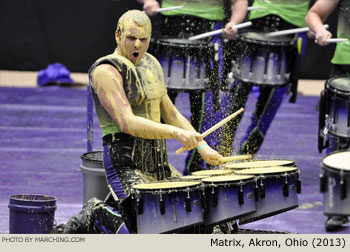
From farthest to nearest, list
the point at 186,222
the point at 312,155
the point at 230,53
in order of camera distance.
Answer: the point at 312,155 → the point at 230,53 → the point at 186,222

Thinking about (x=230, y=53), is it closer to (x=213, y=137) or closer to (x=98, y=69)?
(x=213, y=137)

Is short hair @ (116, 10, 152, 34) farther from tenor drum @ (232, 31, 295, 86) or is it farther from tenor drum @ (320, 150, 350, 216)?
tenor drum @ (232, 31, 295, 86)

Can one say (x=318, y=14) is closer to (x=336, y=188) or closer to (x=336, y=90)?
(x=336, y=90)

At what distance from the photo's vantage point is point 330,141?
646cm

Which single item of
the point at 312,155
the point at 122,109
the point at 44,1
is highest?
the point at 44,1

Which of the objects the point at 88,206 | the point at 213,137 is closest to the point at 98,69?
the point at 88,206

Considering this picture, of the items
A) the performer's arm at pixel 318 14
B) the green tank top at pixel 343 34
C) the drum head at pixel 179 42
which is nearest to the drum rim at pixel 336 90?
the green tank top at pixel 343 34

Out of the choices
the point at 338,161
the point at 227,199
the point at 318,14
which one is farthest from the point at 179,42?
the point at 338,161

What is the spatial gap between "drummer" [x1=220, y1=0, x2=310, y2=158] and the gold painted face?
2.26 metres

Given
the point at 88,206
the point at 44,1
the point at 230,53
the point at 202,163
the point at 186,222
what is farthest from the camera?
the point at 44,1

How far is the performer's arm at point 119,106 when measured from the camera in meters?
4.73

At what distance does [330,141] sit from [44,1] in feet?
14.6

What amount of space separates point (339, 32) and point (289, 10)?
724 millimetres

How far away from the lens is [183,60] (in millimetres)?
6812
